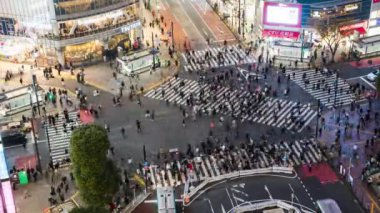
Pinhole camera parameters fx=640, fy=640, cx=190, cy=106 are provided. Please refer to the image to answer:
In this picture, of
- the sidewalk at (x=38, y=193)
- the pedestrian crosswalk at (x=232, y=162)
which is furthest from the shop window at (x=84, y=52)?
the pedestrian crosswalk at (x=232, y=162)

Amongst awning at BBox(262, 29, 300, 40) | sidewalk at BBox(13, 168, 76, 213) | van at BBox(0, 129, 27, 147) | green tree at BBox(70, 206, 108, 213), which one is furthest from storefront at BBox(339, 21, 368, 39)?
green tree at BBox(70, 206, 108, 213)

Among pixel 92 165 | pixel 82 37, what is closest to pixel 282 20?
pixel 82 37

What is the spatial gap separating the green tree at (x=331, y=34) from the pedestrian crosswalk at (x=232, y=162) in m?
24.0

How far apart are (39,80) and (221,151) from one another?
3162 cm

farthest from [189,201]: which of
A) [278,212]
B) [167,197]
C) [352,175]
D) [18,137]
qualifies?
[18,137]

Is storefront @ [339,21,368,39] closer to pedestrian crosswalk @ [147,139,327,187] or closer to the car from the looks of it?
the car

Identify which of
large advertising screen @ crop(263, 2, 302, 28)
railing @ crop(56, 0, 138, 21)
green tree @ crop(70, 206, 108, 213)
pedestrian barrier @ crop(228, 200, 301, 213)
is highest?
railing @ crop(56, 0, 138, 21)

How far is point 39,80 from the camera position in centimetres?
8819

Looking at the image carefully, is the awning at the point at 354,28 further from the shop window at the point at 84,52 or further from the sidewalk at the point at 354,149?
the shop window at the point at 84,52

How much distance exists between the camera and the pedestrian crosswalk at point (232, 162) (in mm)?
66000

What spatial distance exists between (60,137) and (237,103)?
22.1 m

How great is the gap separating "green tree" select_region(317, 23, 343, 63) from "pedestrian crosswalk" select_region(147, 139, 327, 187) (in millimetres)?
24028

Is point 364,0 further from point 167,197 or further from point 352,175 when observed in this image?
point 167,197

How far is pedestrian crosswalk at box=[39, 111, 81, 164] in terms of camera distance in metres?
70.4
